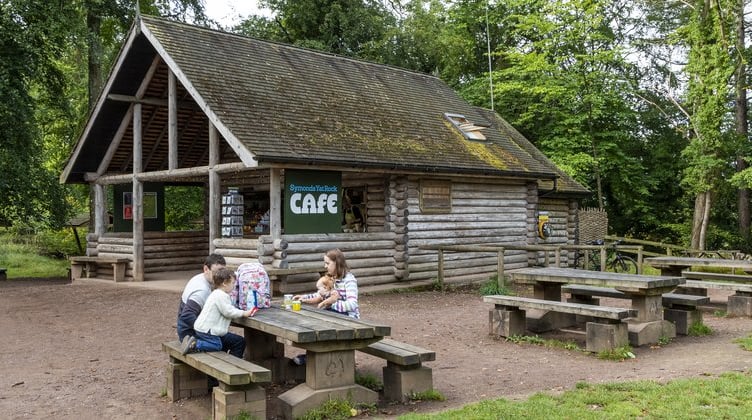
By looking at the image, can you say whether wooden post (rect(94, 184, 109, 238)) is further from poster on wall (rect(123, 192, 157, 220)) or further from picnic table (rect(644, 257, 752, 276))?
picnic table (rect(644, 257, 752, 276))

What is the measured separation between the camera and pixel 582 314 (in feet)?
26.8

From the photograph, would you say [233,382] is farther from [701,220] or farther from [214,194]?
[701,220]

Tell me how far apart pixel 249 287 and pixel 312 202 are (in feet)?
23.9

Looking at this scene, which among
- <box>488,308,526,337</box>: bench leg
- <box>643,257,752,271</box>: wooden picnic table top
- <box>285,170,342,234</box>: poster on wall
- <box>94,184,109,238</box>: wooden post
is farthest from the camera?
<box>94,184,109,238</box>: wooden post

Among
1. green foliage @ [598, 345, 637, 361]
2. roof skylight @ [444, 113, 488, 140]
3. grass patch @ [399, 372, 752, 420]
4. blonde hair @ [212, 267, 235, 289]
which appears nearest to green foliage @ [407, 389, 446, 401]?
grass patch @ [399, 372, 752, 420]

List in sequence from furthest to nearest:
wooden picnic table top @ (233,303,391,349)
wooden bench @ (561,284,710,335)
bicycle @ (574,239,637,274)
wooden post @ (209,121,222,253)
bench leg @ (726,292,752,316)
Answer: bicycle @ (574,239,637,274) → wooden post @ (209,121,222,253) → bench leg @ (726,292,752,316) → wooden bench @ (561,284,710,335) → wooden picnic table top @ (233,303,391,349)

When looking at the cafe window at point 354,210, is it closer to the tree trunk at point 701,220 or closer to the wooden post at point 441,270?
the wooden post at point 441,270

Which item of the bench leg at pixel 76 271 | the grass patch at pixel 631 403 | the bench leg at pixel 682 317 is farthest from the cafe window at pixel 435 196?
the grass patch at pixel 631 403

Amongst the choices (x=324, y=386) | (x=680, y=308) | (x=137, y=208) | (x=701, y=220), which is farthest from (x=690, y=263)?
(x=701, y=220)

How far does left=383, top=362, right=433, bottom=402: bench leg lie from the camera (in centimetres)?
600

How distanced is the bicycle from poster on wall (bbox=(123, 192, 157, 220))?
489 inches

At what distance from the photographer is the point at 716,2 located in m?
22.2

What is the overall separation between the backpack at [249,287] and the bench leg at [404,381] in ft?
4.82

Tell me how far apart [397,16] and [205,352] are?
97.2 feet
